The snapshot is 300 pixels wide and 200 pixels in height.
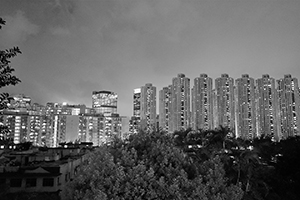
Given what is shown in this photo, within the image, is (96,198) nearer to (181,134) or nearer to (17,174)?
(17,174)

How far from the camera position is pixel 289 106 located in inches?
3947

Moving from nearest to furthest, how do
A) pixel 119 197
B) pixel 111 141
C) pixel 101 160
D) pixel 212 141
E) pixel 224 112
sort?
pixel 119 197
pixel 101 160
pixel 111 141
pixel 212 141
pixel 224 112

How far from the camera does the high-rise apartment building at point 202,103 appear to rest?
353ft

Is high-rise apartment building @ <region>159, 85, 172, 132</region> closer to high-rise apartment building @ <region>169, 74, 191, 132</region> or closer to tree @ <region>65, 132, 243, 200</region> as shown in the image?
high-rise apartment building @ <region>169, 74, 191, 132</region>

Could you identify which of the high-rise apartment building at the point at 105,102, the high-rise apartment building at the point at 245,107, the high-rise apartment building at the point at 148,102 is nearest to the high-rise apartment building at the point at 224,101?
the high-rise apartment building at the point at 245,107

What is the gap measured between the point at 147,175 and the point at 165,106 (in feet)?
394

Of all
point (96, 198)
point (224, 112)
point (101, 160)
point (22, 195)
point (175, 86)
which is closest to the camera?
point (96, 198)

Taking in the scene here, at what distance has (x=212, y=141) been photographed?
30266 millimetres

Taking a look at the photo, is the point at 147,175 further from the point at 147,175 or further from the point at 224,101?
the point at 224,101

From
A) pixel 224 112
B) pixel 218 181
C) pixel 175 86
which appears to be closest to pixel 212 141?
pixel 218 181

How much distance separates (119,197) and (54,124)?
10118 cm

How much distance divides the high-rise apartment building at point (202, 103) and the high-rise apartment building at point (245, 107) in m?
10.5

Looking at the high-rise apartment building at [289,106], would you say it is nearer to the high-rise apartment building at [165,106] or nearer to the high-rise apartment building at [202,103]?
the high-rise apartment building at [202,103]

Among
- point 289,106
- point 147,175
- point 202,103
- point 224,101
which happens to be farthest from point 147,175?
point 289,106
